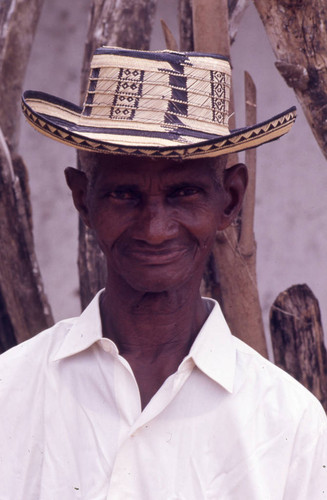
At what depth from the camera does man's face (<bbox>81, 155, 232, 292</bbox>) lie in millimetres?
1851

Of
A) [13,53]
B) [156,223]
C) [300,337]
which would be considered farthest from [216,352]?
[13,53]

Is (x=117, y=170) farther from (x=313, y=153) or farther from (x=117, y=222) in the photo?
(x=313, y=153)

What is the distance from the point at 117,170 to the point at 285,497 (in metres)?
0.85

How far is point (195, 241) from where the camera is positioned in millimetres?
1910

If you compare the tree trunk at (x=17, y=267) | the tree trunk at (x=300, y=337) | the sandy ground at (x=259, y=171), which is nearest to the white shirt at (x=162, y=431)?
the tree trunk at (x=300, y=337)

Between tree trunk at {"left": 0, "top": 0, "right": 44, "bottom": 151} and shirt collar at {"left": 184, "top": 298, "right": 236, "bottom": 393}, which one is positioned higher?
tree trunk at {"left": 0, "top": 0, "right": 44, "bottom": 151}

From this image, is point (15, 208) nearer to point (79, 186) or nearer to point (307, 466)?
point (79, 186)

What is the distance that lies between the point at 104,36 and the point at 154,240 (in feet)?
5.81

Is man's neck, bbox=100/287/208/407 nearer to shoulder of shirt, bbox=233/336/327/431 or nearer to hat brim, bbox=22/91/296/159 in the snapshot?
shoulder of shirt, bbox=233/336/327/431

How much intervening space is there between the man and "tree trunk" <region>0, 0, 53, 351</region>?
138 centimetres

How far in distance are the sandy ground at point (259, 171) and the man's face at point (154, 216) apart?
308cm

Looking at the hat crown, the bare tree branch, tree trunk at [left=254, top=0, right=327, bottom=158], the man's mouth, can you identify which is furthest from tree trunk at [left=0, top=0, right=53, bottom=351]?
the man's mouth

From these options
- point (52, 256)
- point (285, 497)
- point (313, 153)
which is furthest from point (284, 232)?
point (285, 497)

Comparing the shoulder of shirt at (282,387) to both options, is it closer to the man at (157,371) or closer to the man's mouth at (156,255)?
the man at (157,371)
